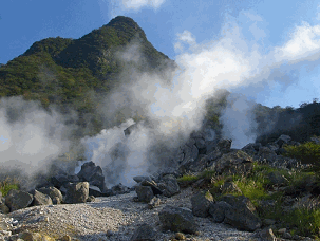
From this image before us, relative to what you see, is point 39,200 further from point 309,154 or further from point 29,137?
→ point 29,137

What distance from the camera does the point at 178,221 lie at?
5035mm

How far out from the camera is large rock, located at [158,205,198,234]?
16.3ft

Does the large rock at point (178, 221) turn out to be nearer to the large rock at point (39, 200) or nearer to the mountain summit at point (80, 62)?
the large rock at point (39, 200)

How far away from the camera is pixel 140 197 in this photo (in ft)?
25.6

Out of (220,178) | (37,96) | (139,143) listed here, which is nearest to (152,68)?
(37,96)

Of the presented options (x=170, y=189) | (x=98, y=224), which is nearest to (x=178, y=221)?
(x=98, y=224)

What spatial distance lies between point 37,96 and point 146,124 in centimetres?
1846

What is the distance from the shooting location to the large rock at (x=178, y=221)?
16.3 feet

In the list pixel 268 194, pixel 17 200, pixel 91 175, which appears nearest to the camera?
pixel 17 200

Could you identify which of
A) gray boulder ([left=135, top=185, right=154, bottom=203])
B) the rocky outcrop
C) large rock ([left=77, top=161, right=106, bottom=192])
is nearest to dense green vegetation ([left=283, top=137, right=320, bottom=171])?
the rocky outcrop

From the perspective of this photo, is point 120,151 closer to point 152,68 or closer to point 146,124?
point 146,124

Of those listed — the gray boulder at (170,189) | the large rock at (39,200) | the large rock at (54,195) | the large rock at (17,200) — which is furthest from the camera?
the gray boulder at (170,189)

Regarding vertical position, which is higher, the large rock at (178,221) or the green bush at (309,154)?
the green bush at (309,154)

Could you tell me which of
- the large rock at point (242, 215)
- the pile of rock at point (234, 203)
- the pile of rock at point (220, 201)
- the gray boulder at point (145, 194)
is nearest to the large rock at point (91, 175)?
the pile of rock at point (220, 201)
